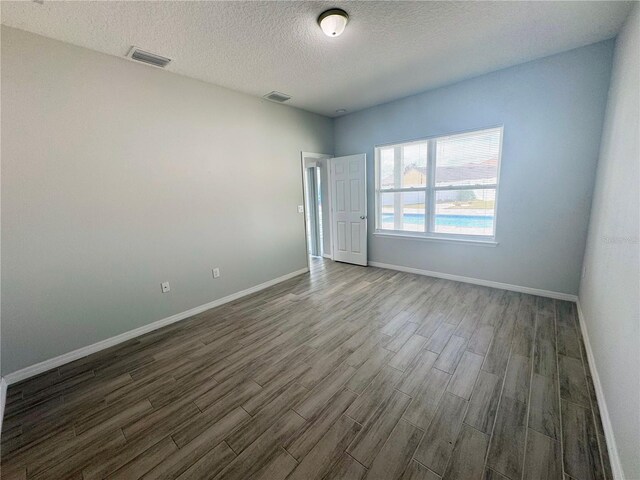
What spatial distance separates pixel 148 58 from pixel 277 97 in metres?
1.63

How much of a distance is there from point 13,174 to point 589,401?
15.0 feet

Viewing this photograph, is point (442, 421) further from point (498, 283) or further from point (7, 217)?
point (7, 217)

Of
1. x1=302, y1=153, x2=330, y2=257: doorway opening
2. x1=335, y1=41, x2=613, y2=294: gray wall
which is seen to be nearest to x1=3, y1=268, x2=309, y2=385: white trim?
x1=302, y1=153, x2=330, y2=257: doorway opening

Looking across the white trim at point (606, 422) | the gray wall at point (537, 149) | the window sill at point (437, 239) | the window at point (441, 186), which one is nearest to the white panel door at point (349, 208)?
the window at point (441, 186)

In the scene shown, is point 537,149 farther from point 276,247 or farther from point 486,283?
point 276,247

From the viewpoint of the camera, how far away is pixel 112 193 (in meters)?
2.53

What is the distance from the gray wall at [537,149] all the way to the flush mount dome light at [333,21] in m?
2.27

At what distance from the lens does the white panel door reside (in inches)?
185

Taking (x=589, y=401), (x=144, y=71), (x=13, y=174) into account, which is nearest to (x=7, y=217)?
(x=13, y=174)

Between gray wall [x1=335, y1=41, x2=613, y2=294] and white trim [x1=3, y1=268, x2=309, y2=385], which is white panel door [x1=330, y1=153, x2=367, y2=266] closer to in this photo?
gray wall [x1=335, y1=41, x2=613, y2=294]

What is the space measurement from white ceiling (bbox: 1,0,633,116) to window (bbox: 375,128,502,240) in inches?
38.0

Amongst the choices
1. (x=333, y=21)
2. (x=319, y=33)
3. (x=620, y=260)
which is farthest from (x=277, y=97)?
(x=620, y=260)

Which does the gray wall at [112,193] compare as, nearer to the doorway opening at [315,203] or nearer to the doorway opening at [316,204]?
the doorway opening at [316,204]

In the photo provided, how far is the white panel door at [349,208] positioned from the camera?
4711 millimetres
